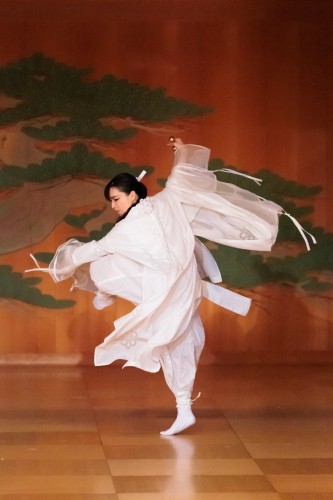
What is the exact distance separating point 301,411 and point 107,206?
2.37 metres

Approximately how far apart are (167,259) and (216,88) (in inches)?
107

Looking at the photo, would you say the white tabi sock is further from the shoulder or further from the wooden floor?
the shoulder

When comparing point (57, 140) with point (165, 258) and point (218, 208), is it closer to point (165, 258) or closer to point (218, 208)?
point (218, 208)

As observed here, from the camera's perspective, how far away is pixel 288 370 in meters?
7.52

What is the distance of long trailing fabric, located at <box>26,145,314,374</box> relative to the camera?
5.28 metres

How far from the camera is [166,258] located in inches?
208

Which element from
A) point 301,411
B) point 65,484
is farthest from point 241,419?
point 65,484

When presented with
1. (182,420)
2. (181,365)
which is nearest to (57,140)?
(181,365)

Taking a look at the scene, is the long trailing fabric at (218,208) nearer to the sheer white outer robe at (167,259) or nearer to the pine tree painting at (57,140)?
the sheer white outer robe at (167,259)

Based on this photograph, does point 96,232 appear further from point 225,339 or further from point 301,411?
point 301,411

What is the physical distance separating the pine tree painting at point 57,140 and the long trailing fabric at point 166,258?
216cm

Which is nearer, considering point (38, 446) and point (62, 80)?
point (38, 446)

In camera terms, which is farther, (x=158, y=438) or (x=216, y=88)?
(x=216, y=88)

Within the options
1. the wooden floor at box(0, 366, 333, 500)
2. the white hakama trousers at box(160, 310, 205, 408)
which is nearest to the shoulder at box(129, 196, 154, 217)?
the white hakama trousers at box(160, 310, 205, 408)
